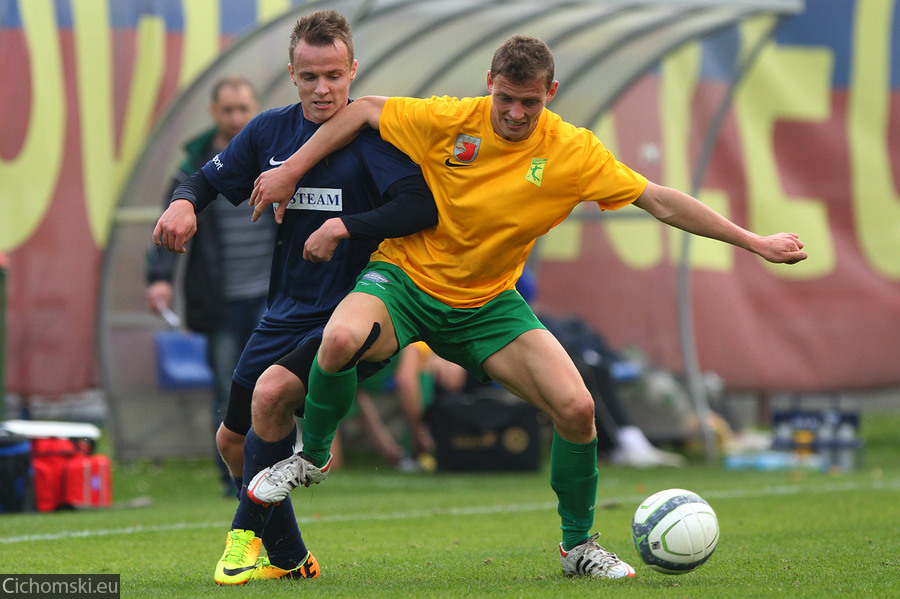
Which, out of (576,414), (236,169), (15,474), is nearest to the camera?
(576,414)

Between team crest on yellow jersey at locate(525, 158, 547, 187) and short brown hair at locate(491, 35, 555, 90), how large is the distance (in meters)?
0.27

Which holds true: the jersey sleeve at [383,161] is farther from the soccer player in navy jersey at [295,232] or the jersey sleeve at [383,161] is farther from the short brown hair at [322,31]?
the short brown hair at [322,31]

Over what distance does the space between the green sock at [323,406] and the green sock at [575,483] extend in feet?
2.57

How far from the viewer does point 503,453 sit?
9414 millimetres

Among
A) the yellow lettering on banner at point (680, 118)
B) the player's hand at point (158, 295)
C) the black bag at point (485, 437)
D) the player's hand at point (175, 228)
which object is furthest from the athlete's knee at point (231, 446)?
the yellow lettering on banner at point (680, 118)

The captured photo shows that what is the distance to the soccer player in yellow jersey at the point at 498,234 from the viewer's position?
4375mm

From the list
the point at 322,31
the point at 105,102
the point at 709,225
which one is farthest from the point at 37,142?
the point at 709,225

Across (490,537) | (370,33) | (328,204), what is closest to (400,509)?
(490,537)

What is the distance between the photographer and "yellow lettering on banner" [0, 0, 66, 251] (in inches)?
395

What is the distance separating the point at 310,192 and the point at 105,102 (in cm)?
656

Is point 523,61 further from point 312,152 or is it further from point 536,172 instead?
point 312,152

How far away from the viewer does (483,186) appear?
4500 millimetres

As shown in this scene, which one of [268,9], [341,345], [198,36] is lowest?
[341,345]

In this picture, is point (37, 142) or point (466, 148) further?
point (37, 142)
